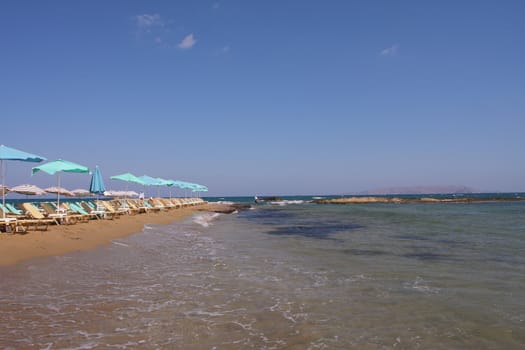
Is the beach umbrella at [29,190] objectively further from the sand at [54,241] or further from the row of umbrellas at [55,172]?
the sand at [54,241]

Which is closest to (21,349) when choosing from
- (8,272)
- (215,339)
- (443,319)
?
(215,339)

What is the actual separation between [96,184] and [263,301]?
16283 mm

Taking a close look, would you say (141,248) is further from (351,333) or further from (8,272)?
(351,333)

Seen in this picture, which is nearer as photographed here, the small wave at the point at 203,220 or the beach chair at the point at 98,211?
the beach chair at the point at 98,211

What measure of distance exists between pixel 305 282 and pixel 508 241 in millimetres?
9455

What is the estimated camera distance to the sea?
4.24 m

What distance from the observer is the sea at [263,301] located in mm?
4242

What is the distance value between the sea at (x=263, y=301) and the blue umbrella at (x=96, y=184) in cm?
1020

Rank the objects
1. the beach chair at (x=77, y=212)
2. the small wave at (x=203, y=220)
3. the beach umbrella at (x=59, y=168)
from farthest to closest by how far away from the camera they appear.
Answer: the small wave at (x=203, y=220) → the beach chair at (x=77, y=212) → the beach umbrella at (x=59, y=168)

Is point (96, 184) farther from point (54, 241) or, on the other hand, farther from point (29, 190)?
point (54, 241)

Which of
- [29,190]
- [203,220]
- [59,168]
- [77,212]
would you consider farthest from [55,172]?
[203,220]

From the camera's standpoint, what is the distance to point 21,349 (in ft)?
12.5

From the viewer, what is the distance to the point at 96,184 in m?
19.8

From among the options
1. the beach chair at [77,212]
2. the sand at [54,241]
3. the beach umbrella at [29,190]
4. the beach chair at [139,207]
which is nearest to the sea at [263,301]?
the sand at [54,241]
